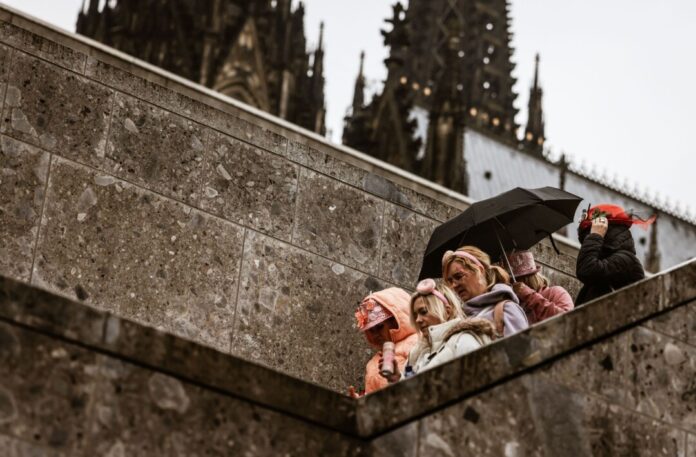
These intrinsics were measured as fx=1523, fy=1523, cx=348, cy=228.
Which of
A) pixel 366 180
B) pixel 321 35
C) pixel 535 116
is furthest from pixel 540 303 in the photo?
pixel 535 116

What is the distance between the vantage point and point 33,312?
529cm

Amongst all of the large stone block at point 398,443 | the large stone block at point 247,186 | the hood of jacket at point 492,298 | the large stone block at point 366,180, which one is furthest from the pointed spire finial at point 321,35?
the large stone block at point 398,443

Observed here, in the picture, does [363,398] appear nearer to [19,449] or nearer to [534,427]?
[534,427]

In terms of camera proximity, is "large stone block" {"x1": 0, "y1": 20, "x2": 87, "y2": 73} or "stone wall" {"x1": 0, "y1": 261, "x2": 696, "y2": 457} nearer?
"stone wall" {"x1": 0, "y1": 261, "x2": 696, "y2": 457}

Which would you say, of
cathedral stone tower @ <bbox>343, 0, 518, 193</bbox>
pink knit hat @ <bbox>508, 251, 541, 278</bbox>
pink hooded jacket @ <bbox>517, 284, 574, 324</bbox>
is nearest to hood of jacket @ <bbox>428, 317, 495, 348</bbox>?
pink hooded jacket @ <bbox>517, 284, 574, 324</bbox>

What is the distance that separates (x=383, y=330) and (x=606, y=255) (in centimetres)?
123

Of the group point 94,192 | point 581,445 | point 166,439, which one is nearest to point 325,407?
point 166,439

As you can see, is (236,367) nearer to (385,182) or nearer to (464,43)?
(385,182)

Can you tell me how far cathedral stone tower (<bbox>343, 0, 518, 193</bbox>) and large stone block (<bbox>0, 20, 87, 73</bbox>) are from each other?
140 ft

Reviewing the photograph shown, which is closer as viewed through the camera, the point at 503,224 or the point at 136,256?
the point at 503,224

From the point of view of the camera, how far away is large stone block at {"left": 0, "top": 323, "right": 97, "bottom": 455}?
5195 millimetres

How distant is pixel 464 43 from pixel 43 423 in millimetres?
81808

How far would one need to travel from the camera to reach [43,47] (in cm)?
965

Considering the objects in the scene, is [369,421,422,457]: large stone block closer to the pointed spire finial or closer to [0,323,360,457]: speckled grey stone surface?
[0,323,360,457]: speckled grey stone surface
